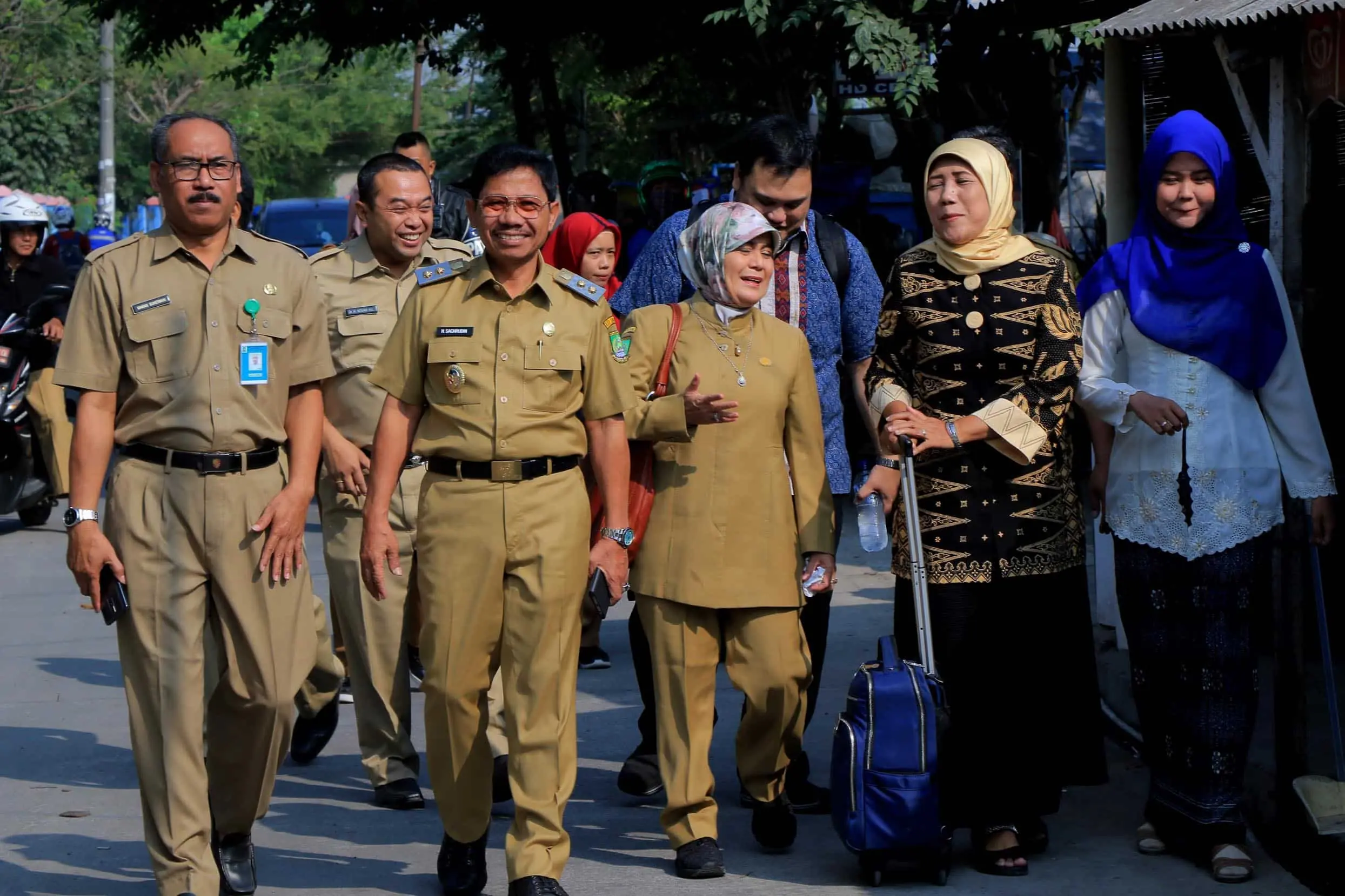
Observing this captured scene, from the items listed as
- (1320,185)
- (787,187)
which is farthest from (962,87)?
(787,187)

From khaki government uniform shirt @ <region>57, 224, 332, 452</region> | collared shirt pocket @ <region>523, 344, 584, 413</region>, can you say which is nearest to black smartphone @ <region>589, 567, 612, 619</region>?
collared shirt pocket @ <region>523, 344, 584, 413</region>

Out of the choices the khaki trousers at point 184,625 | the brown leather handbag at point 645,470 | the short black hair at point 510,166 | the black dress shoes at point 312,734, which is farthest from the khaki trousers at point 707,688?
the black dress shoes at point 312,734

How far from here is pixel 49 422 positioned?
40.9 feet

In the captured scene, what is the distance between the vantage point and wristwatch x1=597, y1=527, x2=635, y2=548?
16.4 ft

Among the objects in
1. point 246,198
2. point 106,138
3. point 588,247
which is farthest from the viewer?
point 106,138

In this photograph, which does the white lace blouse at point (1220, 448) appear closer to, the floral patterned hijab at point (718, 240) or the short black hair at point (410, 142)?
the floral patterned hijab at point (718, 240)

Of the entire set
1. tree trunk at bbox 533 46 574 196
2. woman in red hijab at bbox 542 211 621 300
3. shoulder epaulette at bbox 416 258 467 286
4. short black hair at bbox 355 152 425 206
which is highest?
tree trunk at bbox 533 46 574 196

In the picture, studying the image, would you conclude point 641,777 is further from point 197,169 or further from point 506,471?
point 197,169

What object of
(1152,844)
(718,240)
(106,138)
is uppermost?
(106,138)

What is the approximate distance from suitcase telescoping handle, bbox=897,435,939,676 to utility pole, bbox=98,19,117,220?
96.2ft

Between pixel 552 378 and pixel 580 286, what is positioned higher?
pixel 580 286

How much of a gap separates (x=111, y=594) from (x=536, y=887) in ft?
4.24

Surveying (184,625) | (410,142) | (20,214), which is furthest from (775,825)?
(20,214)

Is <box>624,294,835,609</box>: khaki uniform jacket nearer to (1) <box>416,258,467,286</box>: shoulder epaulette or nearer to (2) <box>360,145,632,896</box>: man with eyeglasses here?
(2) <box>360,145,632,896</box>: man with eyeglasses
